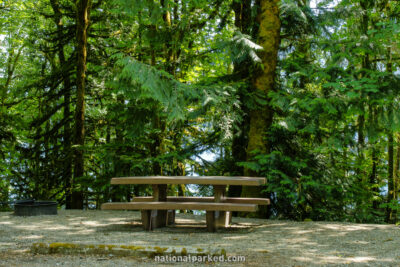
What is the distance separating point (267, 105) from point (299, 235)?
3.24 metres

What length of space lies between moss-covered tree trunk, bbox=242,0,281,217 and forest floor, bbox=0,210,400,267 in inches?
63.0

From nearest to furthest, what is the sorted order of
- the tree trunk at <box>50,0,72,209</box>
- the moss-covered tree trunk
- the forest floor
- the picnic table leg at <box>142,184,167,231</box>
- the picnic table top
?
the forest floor
the picnic table top
the picnic table leg at <box>142,184,167,231</box>
the moss-covered tree trunk
the tree trunk at <box>50,0,72,209</box>

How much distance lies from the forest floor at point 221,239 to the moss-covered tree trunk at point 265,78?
63.0 inches

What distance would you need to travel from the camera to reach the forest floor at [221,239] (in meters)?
3.92

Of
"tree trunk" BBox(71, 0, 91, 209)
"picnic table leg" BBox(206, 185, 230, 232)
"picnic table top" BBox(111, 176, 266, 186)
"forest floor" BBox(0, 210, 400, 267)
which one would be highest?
"tree trunk" BBox(71, 0, 91, 209)

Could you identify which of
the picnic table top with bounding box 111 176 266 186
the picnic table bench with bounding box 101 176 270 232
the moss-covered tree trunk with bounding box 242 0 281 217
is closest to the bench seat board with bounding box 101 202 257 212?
the picnic table bench with bounding box 101 176 270 232

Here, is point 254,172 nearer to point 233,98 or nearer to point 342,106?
point 233,98

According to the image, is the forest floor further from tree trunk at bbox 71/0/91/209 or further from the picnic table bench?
tree trunk at bbox 71/0/91/209

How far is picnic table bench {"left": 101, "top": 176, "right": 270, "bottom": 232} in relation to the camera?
530 centimetres

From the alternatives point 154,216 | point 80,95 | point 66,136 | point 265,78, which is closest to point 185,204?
point 154,216

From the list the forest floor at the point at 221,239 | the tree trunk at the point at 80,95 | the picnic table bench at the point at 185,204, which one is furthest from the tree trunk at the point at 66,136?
the picnic table bench at the point at 185,204

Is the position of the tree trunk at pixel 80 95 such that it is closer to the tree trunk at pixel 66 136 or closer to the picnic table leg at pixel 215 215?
the tree trunk at pixel 66 136

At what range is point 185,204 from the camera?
540 centimetres

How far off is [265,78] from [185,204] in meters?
3.72
